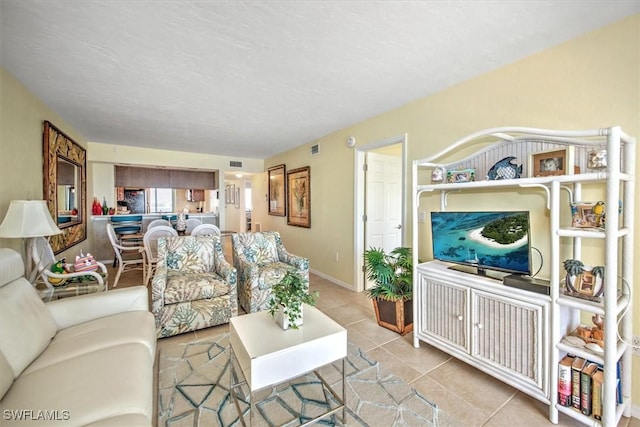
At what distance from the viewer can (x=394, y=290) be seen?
9.14 feet

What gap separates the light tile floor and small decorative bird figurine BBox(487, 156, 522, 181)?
59.2 inches

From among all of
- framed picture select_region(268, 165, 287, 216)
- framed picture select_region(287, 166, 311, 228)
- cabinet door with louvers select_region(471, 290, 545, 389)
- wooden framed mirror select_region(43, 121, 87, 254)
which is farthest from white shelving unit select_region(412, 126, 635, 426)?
wooden framed mirror select_region(43, 121, 87, 254)

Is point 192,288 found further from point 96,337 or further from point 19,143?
point 19,143

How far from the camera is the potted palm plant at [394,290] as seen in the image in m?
2.70

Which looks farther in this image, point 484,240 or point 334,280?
point 334,280

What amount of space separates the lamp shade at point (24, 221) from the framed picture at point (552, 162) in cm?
377

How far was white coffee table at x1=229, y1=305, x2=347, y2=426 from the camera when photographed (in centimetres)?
140

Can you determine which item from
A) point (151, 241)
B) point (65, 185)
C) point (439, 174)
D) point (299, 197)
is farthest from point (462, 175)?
point (65, 185)

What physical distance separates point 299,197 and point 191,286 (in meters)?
2.87

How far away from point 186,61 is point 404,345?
307cm

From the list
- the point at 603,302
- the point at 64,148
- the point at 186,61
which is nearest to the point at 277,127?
the point at 186,61

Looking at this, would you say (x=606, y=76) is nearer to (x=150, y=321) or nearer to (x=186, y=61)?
(x=186, y=61)

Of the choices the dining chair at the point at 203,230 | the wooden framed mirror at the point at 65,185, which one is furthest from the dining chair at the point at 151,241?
the wooden framed mirror at the point at 65,185

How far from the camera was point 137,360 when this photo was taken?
1.45m
